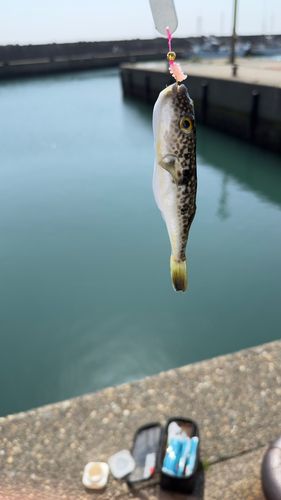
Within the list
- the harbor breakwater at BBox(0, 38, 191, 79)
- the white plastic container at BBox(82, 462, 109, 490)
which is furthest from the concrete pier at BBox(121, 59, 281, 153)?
the harbor breakwater at BBox(0, 38, 191, 79)

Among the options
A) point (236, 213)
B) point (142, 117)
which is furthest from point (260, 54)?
point (236, 213)

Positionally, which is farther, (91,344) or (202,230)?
(202,230)

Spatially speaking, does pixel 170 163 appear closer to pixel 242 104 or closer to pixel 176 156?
pixel 176 156

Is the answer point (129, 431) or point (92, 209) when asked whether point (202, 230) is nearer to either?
point (92, 209)

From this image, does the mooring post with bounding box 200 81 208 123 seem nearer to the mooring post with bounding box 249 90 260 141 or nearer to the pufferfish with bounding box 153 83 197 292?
the mooring post with bounding box 249 90 260 141

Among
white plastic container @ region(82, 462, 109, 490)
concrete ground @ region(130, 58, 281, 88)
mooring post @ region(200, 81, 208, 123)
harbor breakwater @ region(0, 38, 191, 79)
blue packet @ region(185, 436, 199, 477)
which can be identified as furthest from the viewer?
harbor breakwater @ region(0, 38, 191, 79)

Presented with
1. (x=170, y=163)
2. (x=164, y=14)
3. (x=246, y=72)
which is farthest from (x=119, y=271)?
(x=246, y=72)

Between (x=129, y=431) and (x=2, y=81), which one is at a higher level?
(x=2, y=81)
